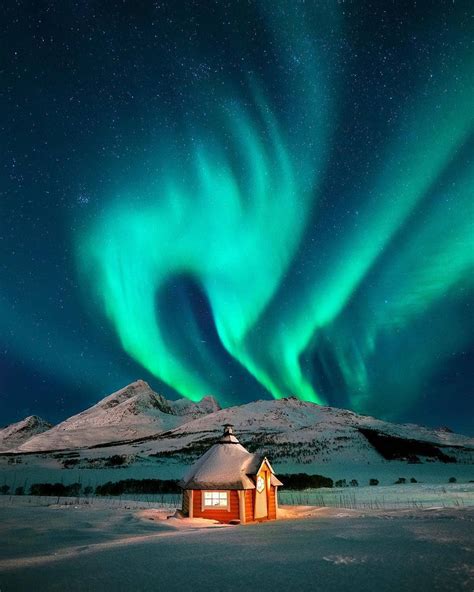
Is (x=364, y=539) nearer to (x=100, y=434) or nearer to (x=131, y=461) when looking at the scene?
(x=131, y=461)

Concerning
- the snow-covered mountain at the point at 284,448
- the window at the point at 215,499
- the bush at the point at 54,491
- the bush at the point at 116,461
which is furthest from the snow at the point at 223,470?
the bush at the point at 116,461

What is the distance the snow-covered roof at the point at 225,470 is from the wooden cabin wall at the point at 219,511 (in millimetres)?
508

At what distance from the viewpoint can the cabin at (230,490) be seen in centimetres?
2042

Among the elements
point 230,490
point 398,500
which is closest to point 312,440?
point 398,500

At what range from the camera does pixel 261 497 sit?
21.6 metres

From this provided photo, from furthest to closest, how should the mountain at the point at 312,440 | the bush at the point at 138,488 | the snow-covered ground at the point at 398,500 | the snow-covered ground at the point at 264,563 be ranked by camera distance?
1. the mountain at the point at 312,440
2. the bush at the point at 138,488
3. the snow-covered ground at the point at 398,500
4. the snow-covered ground at the point at 264,563

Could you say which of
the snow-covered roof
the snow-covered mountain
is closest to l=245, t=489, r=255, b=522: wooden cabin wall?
the snow-covered roof

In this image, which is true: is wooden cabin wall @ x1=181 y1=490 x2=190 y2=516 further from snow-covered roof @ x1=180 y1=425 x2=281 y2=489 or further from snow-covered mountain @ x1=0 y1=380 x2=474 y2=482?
snow-covered mountain @ x1=0 y1=380 x2=474 y2=482

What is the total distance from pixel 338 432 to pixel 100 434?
8675cm

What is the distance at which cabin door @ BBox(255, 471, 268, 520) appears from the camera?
828 inches

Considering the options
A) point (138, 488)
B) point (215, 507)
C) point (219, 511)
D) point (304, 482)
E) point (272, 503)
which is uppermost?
point (304, 482)

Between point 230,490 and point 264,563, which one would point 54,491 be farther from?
point 264,563

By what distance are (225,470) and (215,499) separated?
4.72 feet

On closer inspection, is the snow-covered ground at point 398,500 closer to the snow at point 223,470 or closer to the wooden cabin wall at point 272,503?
the wooden cabin wall at point 272,503
